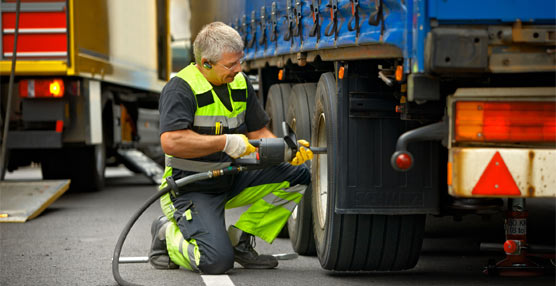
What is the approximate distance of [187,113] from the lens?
19.2 ft

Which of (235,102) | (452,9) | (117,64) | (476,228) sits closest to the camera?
(452,9)

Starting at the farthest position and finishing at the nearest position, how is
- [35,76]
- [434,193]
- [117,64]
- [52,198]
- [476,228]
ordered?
[117,64]
[35,76]
[52,198]
[476,228]
[434,193]

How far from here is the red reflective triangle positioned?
4375 mm

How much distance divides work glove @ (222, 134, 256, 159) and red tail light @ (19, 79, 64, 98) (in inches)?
213

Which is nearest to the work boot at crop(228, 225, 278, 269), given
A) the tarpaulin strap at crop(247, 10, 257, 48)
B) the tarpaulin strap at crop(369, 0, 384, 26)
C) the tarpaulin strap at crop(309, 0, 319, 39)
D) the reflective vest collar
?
the reflective vest collar

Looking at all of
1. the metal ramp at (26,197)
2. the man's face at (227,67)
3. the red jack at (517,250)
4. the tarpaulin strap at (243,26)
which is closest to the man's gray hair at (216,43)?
the man's face at (227,67)

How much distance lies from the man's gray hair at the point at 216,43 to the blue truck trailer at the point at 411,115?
0.49 m

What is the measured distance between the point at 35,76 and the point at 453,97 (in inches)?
283

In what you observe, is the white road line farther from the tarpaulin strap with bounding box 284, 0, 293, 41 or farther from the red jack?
the tarpaulin strap with bounding box 284, 0, 293, 41

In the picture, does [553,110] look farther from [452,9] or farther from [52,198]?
[52,198]

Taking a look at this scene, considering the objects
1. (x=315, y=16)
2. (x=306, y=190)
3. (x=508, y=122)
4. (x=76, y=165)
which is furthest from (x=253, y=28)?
(x=508, y=122)

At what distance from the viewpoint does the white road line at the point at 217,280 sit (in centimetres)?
559

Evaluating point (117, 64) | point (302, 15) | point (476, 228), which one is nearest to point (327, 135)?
point (302, 15)

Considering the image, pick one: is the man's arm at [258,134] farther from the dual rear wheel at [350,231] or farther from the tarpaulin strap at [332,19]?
the tarpaulin strap at [332,19]
